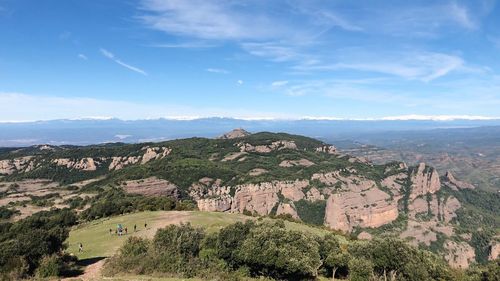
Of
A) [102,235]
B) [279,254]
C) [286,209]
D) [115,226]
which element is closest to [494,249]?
[286,209]

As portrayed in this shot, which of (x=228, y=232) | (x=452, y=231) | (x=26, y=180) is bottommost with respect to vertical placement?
(x=452, y=231)

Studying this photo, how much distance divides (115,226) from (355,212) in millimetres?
130556

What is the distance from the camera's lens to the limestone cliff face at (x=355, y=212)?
7013 inches

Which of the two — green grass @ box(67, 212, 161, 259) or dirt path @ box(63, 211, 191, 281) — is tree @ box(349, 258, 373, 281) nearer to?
dirt path @ box(63, 211, 191, 281)

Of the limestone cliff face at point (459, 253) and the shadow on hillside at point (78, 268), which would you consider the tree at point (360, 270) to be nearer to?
the shadow on hillside at point (78, 268)

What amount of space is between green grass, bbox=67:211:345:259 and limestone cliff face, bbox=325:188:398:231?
104 metres

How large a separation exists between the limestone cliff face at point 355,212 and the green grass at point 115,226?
10393 cm

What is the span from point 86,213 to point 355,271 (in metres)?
67.3

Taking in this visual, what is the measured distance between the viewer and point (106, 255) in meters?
52.2

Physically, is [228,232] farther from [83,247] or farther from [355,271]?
[83,247]

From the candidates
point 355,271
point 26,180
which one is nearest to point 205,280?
point 355,271

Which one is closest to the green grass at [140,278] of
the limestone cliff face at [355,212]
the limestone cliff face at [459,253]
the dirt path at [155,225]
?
the dirt path at [155,225]

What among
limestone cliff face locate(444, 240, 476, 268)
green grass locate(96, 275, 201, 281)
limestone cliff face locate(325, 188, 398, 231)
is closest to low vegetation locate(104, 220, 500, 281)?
green grass locate(96, 275, 201, 281)

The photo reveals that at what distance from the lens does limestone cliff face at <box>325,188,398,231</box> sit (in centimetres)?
17812
